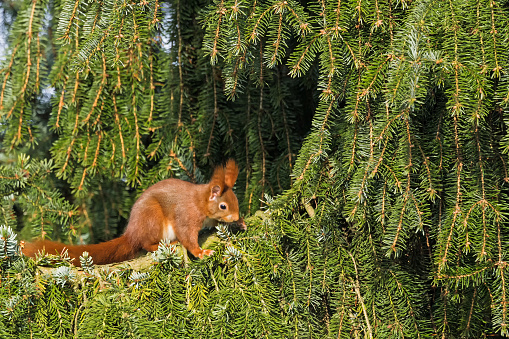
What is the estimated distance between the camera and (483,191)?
1.51 m

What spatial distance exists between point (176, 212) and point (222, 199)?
21 cm

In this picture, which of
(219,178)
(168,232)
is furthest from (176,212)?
(219,178)

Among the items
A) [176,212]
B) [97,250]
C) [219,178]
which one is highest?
[219,178]

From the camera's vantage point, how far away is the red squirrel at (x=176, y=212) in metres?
2.10

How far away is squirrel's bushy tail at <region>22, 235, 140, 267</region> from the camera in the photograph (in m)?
1.76

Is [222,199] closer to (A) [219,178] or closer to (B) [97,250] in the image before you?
(A) [219,178]

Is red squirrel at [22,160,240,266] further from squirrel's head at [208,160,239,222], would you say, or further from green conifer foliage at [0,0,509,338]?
green conifer foliage at [0,0,509,338]

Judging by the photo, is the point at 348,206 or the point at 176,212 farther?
the point at 176,212

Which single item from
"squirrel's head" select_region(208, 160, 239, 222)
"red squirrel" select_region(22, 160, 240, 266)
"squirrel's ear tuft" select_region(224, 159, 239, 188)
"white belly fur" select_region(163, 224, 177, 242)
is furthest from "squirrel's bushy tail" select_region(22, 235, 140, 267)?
"squirrel's ear tuft" select_region(224, 159, 239, 188)

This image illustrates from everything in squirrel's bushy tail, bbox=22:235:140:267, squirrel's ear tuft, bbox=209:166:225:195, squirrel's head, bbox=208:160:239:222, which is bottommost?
squirrel's bushy tail, bbox=22:235:140:267

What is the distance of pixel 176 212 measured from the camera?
86.3 inches

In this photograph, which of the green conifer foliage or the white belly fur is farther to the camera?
the white belly fur

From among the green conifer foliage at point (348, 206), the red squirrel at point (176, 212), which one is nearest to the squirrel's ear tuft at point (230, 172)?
the red squirrel at point (176, 212)

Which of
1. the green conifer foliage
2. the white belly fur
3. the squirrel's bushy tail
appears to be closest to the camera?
the green conifer foliage
